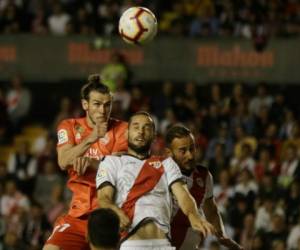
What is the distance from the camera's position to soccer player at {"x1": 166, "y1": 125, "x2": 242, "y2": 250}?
8.43 metres

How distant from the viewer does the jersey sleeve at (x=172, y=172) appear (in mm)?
7941

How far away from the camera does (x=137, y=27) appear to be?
31.5 feet

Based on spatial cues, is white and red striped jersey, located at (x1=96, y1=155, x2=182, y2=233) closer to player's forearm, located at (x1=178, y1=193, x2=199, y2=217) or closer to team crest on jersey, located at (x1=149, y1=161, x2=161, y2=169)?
team crest on jersey, located at (x1=149, y1=161, x2=161, y2=169)

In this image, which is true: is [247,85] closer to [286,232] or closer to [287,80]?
[287,80]

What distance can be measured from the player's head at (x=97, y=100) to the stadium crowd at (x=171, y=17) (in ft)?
37.5

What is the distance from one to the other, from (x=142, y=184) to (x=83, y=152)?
26.6 inches

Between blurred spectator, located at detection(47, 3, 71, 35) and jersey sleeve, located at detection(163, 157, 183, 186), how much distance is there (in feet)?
44.2

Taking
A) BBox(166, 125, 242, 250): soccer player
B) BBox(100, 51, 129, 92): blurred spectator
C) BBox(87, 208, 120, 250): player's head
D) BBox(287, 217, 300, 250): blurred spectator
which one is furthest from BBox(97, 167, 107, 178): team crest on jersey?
BBox(100, 51, 129, 92): blurred spectator

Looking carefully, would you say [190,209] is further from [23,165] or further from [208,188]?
[23,165]

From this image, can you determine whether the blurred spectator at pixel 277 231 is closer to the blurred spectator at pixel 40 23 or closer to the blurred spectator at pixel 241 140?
the blurred spectator at pixel 241 140

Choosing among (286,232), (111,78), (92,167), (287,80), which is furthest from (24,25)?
(92,167)

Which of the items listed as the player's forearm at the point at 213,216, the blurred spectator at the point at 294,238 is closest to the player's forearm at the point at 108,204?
the player's forearm at the point at 213,216

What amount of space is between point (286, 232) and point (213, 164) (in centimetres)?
265

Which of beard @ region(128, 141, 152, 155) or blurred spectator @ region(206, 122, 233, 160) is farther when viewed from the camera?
blurred spectator @ region(206, 122, 233, 160)
